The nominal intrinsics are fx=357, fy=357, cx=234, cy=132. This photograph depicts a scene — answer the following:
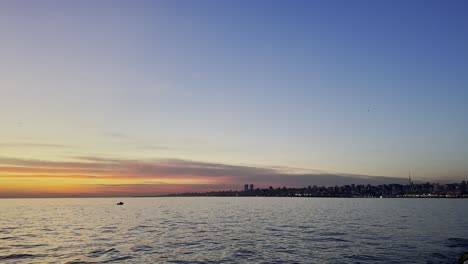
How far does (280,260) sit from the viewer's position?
43.9 meters

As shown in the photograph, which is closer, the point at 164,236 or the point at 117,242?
the point at 117,242

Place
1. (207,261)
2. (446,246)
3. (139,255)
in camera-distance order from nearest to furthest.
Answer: (207,261), (139,255), (446,246)

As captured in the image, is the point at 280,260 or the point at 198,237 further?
the point at 198,237

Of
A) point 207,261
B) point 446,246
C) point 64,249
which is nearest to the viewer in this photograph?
point 207,261

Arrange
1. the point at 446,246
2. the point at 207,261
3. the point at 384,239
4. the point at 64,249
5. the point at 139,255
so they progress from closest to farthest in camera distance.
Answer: the point at 207,261 → the point at 139,255 → the point at 64,249 → the point at 446,246 → the point at 384,239

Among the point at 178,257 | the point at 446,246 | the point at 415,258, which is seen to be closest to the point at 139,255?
the point at 178,257

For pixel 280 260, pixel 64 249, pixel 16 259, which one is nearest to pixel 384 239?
pixel 280 260

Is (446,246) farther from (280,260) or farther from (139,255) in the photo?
(139,255)

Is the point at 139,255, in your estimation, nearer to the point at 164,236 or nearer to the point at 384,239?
the point at 164,236

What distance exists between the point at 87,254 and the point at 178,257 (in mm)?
12644

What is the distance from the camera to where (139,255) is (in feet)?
153

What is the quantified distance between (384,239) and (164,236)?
39.5m

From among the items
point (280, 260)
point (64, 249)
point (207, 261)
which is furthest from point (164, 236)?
point (280, 260)

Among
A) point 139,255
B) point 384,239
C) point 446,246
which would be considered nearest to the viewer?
point 139,255
